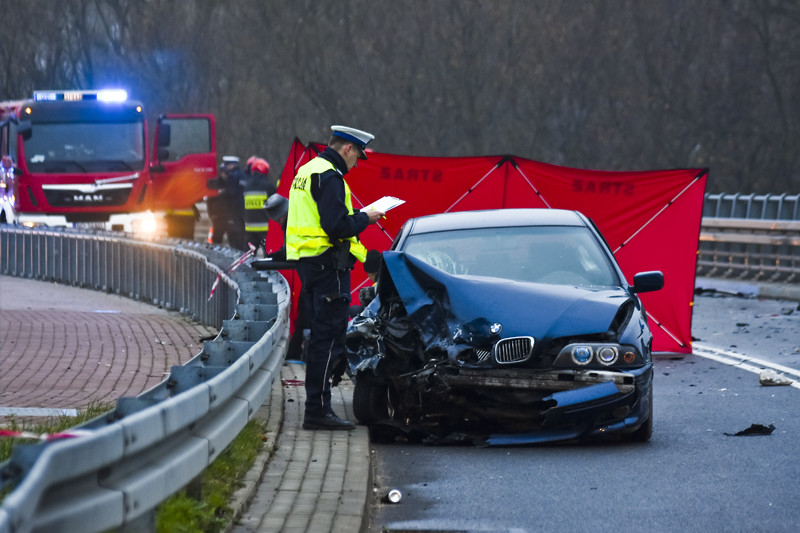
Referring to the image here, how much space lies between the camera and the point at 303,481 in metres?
6.78

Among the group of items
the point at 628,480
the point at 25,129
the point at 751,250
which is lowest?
the point at 751,250

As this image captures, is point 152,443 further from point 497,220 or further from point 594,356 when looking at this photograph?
point 497,220

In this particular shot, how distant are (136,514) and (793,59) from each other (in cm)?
4044

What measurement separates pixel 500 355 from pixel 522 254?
1.77 meters

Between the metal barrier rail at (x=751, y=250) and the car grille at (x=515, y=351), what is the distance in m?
15.9

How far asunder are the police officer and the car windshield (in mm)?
1055

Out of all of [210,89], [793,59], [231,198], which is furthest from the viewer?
[210,89]

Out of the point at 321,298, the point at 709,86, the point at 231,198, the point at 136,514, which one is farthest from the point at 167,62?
the point at 136,514

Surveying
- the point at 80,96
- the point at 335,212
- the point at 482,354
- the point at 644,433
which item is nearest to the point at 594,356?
the point at 482,354

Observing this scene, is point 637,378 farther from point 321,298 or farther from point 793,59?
point 793,59

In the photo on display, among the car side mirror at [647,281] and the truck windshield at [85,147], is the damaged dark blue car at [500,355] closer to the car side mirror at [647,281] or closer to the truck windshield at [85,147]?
the car side mirror at [647,281]

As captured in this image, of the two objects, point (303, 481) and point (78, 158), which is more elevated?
point (78, 158)

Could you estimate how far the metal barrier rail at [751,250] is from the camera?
963 inches

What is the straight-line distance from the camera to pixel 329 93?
48938 millimetres
